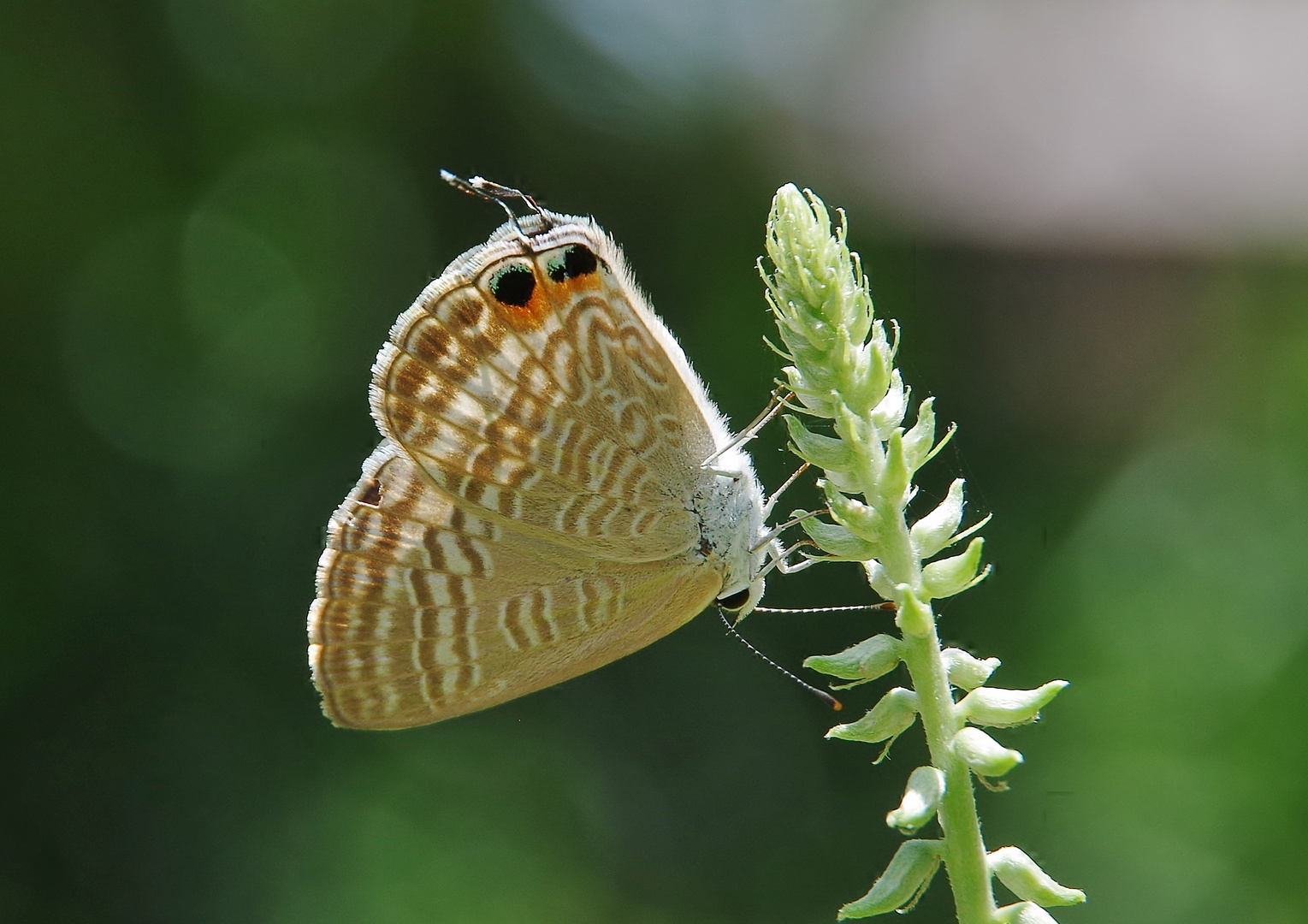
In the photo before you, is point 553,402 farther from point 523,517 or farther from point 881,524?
point 881,524

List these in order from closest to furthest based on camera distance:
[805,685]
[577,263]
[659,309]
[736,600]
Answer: [805,685] < [577,263] < [736,600] < [659,309]

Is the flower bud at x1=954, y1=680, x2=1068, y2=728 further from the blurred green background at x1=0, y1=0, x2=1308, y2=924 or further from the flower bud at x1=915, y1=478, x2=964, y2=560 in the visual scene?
the blurred green background at x1=0, y1=0, x2=1308, y2=924

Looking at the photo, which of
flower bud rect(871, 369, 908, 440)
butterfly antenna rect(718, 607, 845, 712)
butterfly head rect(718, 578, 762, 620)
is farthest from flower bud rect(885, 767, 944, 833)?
butterfly head rect(718, 578, 762, 620)

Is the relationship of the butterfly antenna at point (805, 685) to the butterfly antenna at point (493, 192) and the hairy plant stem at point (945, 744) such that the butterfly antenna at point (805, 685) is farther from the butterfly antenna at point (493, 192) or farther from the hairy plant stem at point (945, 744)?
the butterfly antenna at point (493, 192)

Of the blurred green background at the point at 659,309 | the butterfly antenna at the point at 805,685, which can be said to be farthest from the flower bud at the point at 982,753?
the blurred green background at the point at 659,309

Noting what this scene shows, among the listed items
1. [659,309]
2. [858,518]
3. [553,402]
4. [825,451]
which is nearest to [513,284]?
[553,402]

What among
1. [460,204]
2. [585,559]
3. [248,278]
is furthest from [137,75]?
[585,559]

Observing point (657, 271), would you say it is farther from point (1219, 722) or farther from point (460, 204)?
point (1219, 722)
